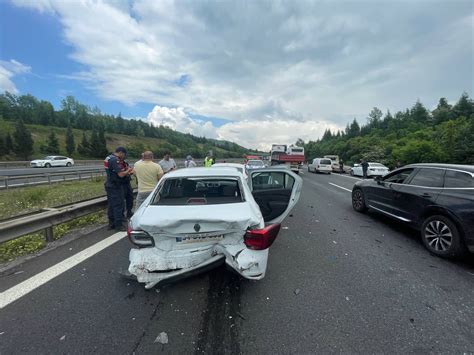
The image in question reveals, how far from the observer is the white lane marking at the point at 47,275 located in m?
2.70

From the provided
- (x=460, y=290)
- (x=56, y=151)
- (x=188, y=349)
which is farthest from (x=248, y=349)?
(x=56, y=151)

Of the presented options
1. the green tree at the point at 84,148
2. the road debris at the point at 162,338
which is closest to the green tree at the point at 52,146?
the green tree at the point at 84,148

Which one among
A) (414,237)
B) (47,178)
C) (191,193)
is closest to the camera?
(191,193)

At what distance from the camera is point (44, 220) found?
4.16 m

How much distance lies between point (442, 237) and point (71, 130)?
265 ft

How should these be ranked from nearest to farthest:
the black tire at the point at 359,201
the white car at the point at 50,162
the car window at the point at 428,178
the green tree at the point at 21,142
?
the car window at the point at 428,178 → the black tire at the point at 359,201 → the white car at the point at 50,162 → the green tree at the point at 21,142

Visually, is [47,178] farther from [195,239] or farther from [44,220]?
[195,239]

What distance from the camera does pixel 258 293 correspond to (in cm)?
285

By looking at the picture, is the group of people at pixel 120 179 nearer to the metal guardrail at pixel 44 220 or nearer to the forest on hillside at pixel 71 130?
the metal guardrail at pixel 44 220

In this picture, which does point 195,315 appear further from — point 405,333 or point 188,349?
point 405,333

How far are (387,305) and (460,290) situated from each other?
4.00 feet

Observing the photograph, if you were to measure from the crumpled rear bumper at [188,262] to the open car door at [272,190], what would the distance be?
1.80m

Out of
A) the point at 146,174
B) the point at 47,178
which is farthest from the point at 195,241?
the point at 47,178

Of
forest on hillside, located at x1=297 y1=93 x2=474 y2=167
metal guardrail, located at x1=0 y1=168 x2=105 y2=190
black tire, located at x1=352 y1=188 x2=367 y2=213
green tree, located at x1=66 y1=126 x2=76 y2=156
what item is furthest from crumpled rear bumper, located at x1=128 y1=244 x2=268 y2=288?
green tree, located at x1=66 y1=126 x2=76 y2=156
